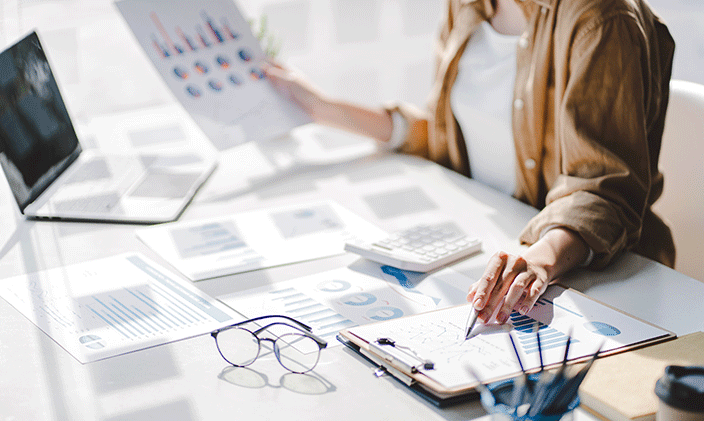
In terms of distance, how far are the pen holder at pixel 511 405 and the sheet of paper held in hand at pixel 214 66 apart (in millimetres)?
884

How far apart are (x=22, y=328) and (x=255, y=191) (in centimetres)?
58

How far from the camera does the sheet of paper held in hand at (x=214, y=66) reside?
4.66 feet

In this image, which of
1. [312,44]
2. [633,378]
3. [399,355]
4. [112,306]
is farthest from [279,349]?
[312,44]

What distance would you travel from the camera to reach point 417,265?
1019 millimetres

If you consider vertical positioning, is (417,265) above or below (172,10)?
below

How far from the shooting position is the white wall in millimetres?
1951

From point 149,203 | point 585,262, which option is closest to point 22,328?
point 149,203

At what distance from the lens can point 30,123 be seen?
1252 mm

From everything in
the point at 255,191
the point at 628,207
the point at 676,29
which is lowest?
the point at 255,191

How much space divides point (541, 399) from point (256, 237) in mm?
653

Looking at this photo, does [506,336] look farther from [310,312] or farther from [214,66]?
[214,66]

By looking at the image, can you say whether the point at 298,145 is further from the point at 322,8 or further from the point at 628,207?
the point at 322,8

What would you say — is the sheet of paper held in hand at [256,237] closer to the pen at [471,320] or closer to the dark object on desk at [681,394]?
the pen at [471,320]

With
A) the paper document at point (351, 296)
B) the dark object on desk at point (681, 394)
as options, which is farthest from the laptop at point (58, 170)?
the dark object on desk at point (681, 394)
